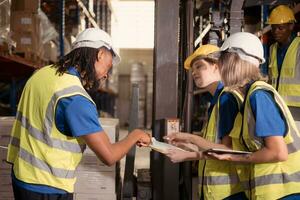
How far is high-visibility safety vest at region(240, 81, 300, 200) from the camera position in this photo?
2.42 m

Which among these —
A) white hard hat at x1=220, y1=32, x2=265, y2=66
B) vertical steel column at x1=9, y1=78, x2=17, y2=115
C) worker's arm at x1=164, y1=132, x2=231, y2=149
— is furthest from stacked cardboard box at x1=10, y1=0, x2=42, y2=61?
white hard hat at x1=220, y1=32, x2=265, y2=66

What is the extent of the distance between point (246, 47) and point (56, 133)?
1.25m

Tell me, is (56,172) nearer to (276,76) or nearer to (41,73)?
(41,73)

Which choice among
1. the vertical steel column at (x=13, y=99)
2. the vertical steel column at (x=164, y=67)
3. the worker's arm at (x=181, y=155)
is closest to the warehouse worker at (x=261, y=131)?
the worker's arm at (x=181, y=155)

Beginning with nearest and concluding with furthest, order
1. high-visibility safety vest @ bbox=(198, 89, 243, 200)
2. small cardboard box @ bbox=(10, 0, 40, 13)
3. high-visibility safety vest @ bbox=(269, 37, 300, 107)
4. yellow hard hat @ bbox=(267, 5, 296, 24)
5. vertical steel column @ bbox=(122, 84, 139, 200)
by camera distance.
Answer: high-visibility safety vest @ bbox=(198, 89, 243, 200), vertical steel column @ bbox=(122, 84, 139, 200), high-visibility safety vest @ bbox=(269, 37, 300, 107), yellow hard hat @ bbox=(267, 5, 296, 24), small cardboard box @ bbox=(10, 0, 40, 13)

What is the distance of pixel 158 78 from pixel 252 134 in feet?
5.14

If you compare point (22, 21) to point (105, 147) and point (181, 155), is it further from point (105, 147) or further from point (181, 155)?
point (105, 147)

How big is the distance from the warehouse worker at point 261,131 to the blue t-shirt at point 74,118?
81cm

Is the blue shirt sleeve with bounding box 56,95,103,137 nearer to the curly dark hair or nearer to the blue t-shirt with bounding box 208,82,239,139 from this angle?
the curly dark hair

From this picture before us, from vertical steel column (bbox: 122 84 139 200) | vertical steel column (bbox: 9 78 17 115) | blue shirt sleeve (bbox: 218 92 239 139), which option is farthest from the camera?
vertical steel column (bbox: 9 78 17 115)

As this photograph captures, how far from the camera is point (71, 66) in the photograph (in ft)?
8.25

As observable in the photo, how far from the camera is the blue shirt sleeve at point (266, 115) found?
7.63 ft

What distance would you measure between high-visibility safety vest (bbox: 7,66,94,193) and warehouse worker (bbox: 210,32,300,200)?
0.90 meters

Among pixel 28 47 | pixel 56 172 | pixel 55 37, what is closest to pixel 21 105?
pixel 56 172
